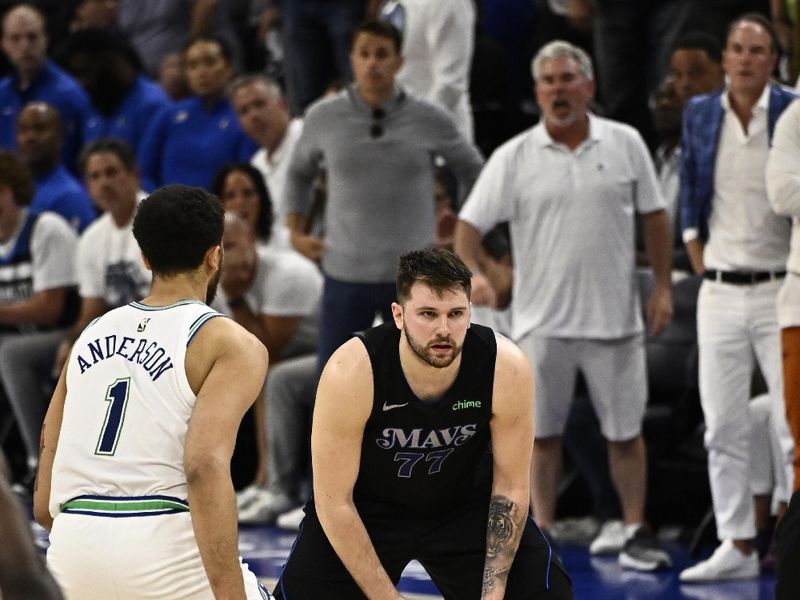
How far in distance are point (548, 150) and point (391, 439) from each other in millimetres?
2618

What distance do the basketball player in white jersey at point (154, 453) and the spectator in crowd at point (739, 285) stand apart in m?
3.05

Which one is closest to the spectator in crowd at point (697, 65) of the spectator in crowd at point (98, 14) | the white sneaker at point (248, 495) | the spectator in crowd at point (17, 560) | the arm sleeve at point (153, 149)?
the white sneaker at point (248, 495)

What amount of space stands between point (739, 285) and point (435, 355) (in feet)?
7.93

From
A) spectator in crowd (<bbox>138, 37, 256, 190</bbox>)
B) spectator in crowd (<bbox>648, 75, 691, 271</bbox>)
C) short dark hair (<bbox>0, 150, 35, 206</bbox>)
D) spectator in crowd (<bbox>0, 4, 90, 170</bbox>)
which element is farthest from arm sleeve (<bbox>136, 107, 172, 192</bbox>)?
spectator in crowd (<bbox>648, 75, 691, 271</bbox>)

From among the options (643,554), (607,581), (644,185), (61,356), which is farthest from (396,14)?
(607,581)

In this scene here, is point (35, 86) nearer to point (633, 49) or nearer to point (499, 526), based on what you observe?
point (633, 49)

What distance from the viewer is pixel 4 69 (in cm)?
1238

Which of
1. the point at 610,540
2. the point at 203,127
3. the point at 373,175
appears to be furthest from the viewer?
the point at 203,127

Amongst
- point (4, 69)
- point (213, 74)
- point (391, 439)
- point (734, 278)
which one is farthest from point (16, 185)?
point (391, 439)

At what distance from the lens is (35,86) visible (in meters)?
10.9

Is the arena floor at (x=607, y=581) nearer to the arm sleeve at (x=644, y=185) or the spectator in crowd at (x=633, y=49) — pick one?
the arm sleeve at (x=644, y=185)

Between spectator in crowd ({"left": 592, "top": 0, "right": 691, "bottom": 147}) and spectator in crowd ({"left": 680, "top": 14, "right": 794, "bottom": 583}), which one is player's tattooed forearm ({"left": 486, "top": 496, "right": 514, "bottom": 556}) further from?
spectator in crowd ({"left": 592, "top": 0, "right": 691, "bottom": 147})

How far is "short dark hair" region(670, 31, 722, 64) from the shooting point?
809cm

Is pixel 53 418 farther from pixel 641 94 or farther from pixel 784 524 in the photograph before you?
pixel 641 94
